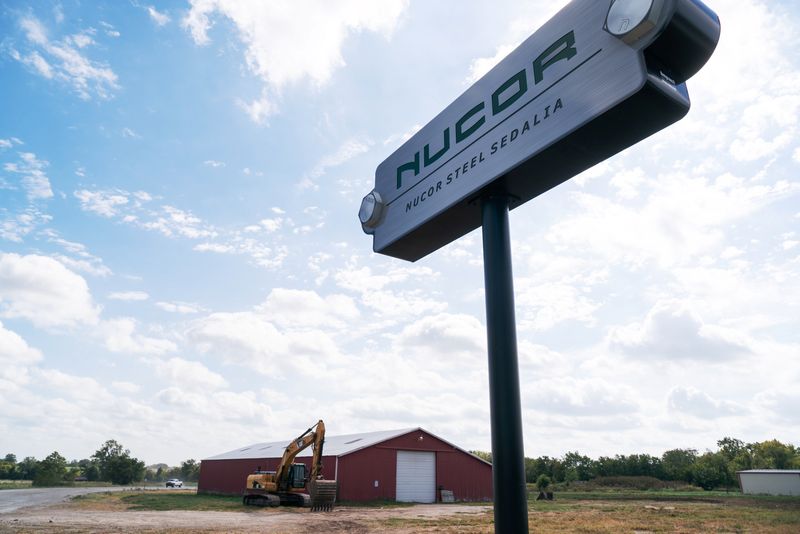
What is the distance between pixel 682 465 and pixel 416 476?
38.4 meters

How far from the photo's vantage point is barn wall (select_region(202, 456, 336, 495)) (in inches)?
1421

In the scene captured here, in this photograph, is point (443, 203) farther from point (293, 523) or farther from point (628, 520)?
point (628, 520)

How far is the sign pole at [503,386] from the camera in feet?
12.1

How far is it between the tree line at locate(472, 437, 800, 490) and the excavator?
88.4 feet

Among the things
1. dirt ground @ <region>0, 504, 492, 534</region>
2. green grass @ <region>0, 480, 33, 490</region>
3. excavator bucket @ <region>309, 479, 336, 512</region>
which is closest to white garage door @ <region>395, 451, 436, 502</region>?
excavator bucket @ <region>309, 479, 336, 512</region>

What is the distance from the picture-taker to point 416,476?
3256 centimetres

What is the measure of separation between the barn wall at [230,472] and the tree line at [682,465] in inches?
831

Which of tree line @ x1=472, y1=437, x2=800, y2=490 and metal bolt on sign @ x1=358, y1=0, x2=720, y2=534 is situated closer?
metal bolt on sign @ x1=358, y1=0, x2=720, y2=534

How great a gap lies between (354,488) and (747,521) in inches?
774

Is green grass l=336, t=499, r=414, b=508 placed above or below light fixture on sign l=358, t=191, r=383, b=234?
below

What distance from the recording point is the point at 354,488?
2959cm

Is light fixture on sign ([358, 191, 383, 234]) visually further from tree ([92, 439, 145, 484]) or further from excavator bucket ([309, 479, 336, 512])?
tree ([92, 439, 145, 484])

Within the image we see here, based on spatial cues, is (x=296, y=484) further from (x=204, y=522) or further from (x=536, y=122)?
(x=536, y=122)

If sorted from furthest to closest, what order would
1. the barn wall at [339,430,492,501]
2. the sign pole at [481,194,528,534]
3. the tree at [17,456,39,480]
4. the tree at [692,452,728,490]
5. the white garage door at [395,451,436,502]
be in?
the tree at [17,456,39,480] → the tree at [692,452,728,490] → the white garage door at [395,451,436,502] → the barn wall at [339,430,492,501] → the sign pole at [481,194,528,534]
